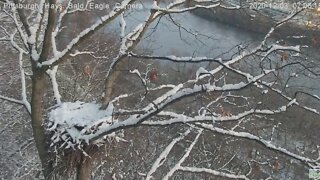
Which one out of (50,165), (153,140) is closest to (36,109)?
(50,165)

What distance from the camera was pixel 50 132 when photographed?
455 centimetres

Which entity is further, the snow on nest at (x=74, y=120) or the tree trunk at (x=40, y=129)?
the tree trunk at (x=40, y=129)

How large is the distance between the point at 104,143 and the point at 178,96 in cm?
150

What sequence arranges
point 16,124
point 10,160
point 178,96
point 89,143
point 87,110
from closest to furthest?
point 178,96 < point 89,143 < point 87,110 < point 10,160 < point 16,124

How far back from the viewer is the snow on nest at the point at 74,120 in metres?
4.35

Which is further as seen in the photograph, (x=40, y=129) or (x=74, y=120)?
(x=40, y=129)

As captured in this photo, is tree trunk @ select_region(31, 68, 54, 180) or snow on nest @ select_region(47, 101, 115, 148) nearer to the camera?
snow on nest @ select_region(47, 101, 115, 148)

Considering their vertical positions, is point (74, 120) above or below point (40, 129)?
above

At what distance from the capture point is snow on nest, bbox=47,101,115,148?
4352mm

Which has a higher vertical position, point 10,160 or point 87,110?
point 87,110

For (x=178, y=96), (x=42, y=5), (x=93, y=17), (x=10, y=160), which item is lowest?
(x=10, y=160)

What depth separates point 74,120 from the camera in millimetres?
4465

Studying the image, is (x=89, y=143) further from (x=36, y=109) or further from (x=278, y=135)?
(x=278, y=135)

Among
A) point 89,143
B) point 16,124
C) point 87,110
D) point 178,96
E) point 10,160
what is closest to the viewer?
point 178,96
